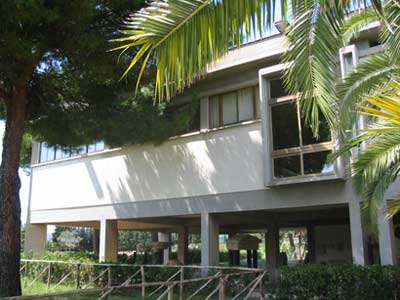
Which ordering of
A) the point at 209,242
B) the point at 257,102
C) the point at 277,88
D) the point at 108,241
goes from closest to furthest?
the point at 277,88
the point at 209,242
the point at 257,102
the point at 108,241

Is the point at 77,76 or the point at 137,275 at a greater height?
the point at 77,76

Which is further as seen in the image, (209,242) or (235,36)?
(209,242)

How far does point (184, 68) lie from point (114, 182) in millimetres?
14277

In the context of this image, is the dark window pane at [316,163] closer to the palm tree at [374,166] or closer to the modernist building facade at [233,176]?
the modernist building facade at [233,176]

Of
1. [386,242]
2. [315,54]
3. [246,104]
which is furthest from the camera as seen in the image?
[246,104]

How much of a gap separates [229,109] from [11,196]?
7337 millimetres

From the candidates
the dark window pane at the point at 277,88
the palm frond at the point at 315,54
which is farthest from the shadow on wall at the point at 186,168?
the palm frond at the point at 315,54

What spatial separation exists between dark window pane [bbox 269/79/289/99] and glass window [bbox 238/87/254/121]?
1.40 metres

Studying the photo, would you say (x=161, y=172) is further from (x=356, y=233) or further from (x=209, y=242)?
(x=356, y=233)

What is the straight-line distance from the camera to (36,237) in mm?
21203

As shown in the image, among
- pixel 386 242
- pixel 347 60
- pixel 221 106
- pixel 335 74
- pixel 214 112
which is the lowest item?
pixel 386 242

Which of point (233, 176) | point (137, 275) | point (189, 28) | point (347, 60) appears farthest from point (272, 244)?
point (189, 28)

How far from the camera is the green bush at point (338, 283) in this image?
10.3 m

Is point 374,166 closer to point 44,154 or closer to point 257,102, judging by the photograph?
point 257,102
